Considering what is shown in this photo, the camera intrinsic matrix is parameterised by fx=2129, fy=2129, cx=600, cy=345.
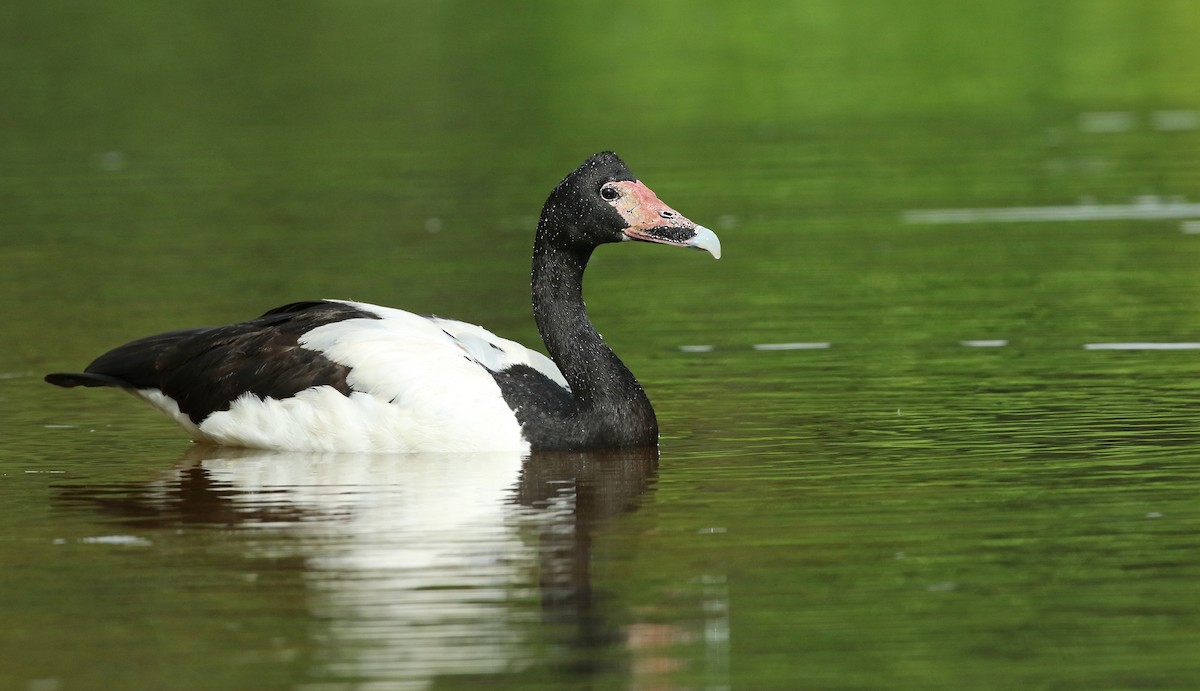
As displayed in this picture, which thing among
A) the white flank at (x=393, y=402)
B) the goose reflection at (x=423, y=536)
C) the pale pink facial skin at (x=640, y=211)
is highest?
the pale pink facial skin at (x=640, y=211)

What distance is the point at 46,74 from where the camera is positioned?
32.1 metres

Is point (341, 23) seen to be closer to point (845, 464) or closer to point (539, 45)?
point (539, 45)

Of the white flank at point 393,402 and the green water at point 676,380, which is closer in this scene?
the green water at point 676,380

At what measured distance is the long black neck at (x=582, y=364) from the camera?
11.0 m

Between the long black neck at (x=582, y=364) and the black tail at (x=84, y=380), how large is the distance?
7.80 feet

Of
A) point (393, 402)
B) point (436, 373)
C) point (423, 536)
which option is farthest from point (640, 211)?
point (423, 536)

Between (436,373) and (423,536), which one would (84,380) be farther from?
(423,536)

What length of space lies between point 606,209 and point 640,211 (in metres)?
0.18

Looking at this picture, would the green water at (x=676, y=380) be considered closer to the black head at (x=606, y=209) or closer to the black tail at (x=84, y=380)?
the black tail at (x=84, y=380)

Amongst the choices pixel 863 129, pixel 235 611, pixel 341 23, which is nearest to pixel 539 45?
pixel 341 23

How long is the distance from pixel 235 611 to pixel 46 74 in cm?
2564

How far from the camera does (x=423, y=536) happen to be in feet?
29.6

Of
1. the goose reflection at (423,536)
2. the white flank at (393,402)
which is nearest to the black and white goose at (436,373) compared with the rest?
the white flank at (393,402)

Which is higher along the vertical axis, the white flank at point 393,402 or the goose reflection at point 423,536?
the white flank at point 393,402
